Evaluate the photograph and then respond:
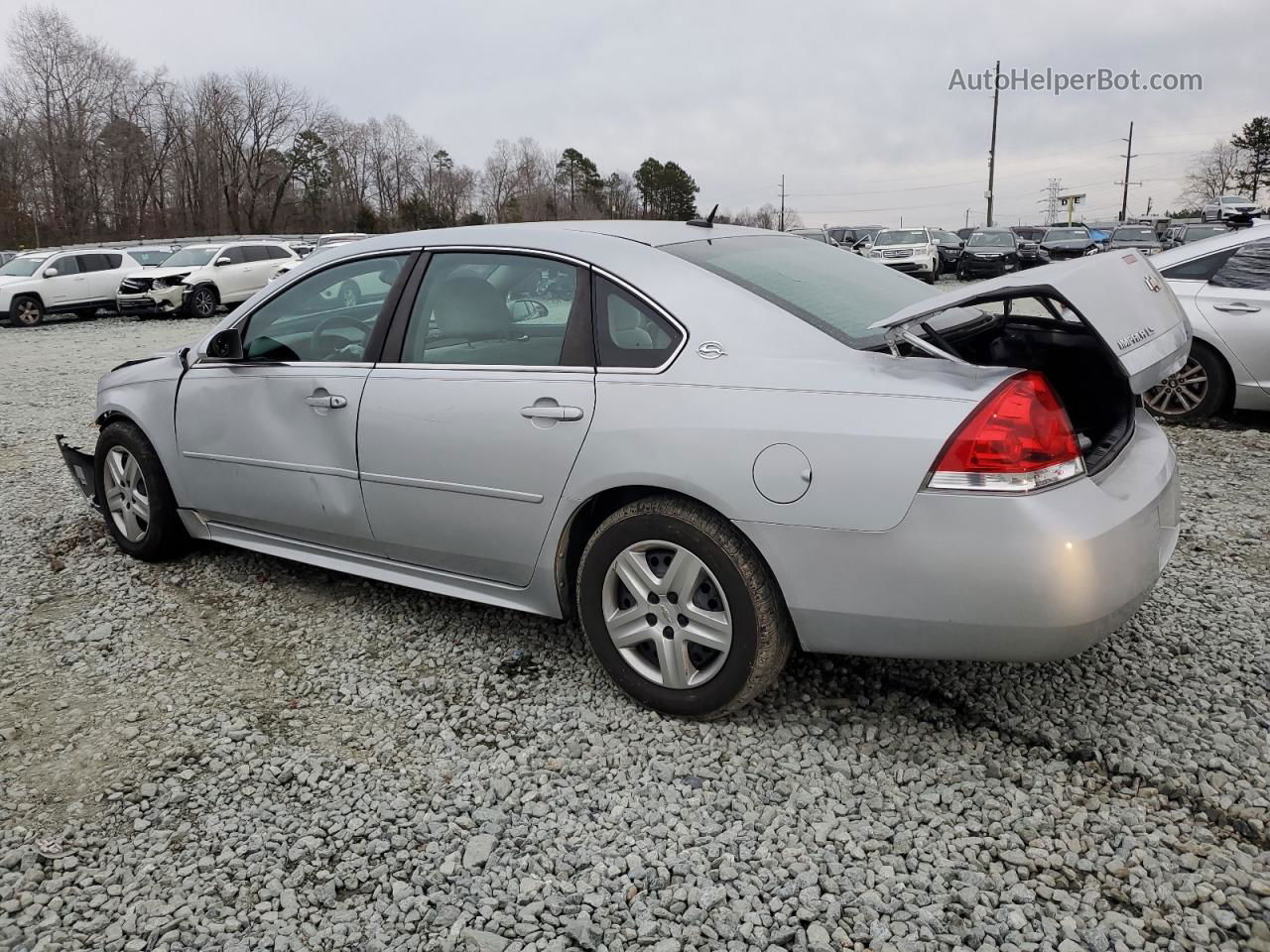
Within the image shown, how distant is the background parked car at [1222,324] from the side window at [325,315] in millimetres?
5249

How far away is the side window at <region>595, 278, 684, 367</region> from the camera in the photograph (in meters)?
2.91

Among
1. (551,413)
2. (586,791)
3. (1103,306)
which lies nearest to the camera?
(1103,306)

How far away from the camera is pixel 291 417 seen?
3.76 metres

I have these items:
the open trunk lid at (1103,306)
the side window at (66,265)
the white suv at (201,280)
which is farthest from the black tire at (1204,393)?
the side window at (66,265)

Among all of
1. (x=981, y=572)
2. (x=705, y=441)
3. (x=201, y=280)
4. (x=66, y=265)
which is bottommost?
(x=981, y=572)

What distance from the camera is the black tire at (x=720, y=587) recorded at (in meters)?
2.73

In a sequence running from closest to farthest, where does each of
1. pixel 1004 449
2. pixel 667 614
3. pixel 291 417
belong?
pixel 1004 449 < pixel 667 614 < pixel 291 417

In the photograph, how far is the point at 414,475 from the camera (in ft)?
11.0

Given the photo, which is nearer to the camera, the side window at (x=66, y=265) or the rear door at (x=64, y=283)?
the rear door at (x=64, y=283)

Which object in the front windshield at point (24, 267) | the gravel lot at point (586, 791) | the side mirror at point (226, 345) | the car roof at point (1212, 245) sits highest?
the front windshield at point (24, 267)

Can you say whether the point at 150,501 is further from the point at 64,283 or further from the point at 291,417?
the point at 64,283

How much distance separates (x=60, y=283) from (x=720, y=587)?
22982 millimetres

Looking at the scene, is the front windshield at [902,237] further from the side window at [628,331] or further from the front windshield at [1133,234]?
the side window at [628,331]

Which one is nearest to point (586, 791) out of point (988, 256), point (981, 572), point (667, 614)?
point (667, 614)
